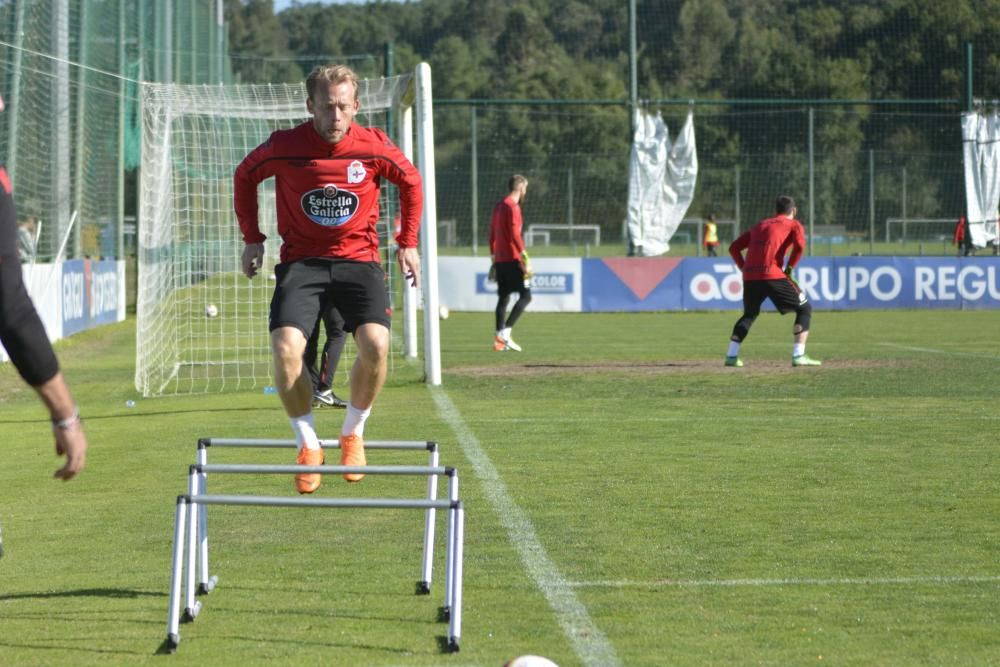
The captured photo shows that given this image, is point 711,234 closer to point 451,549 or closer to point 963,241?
point 963,241

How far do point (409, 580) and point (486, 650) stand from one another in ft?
4.26

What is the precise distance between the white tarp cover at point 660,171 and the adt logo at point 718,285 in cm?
229

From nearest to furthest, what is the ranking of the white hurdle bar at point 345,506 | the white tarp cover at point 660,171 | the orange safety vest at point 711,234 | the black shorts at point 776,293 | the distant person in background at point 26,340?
the distant person in background at point 26,340
the white hurdle bar at point 345,506
the black shorts at point 776,293
the white tarp cover at point 660,171
the orange safety vest at point 711,234

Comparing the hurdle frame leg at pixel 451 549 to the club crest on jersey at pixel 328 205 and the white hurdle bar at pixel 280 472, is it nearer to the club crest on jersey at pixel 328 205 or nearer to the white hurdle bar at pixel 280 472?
the white hurdle bar at pixel 280 472

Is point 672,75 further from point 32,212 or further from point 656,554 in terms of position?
point 656,554

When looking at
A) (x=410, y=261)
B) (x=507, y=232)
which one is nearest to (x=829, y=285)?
(x=507, y=232)

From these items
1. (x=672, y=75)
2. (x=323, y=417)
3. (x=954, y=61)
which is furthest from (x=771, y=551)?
(x=672, y=75)

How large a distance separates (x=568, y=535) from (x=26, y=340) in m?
4.07

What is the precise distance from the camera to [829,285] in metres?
32.1

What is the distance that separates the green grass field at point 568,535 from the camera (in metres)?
5.50

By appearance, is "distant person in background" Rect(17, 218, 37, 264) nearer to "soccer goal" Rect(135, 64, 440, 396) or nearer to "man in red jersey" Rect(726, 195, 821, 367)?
"soccer goal" Rect(135, 64, 440, 396)

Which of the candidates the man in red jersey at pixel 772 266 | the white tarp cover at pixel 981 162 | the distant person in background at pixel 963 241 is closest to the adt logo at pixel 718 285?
the distant person in background at pixel 963 241

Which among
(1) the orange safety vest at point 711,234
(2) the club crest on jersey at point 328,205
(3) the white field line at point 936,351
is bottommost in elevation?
(3) the white field line at point 936,351

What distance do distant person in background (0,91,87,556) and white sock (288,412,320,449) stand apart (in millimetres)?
2537
